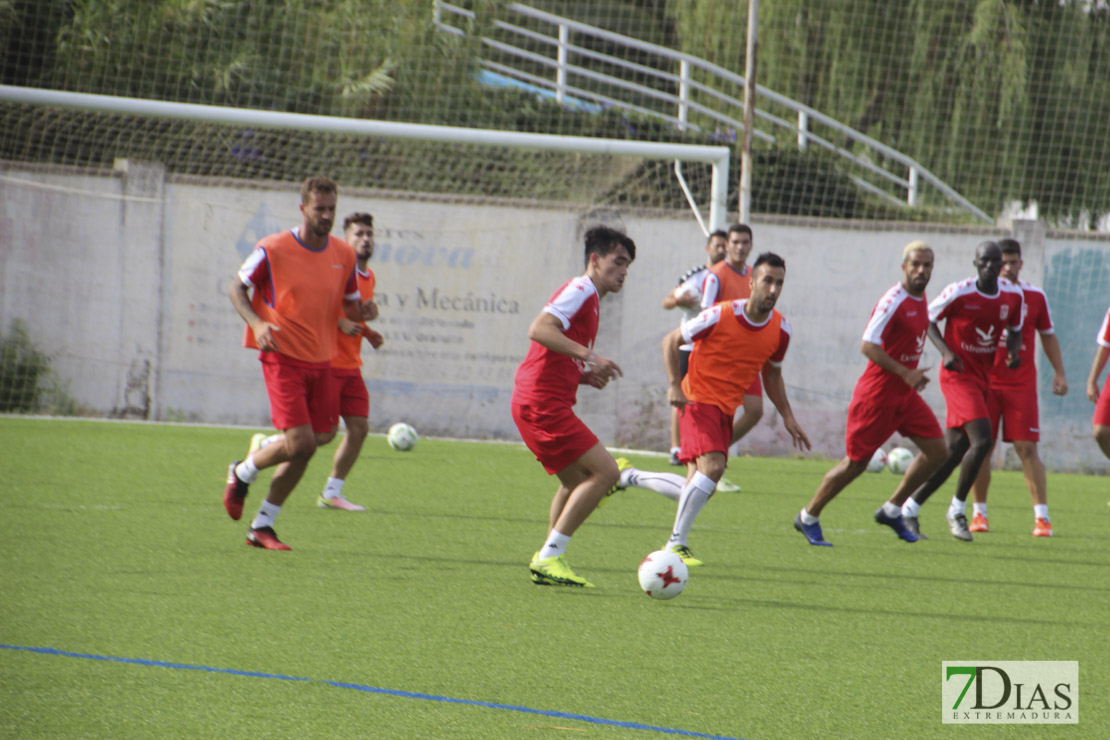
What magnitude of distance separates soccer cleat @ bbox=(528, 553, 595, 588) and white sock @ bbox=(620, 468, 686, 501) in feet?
4.07

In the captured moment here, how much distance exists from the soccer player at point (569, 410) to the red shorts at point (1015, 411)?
3.75 meters

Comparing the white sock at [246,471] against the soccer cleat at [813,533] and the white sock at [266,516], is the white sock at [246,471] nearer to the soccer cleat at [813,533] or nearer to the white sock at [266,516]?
the white sock at [266,516]

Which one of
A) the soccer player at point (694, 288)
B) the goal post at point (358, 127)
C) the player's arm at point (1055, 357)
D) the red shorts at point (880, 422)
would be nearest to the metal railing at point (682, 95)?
the goal post at point (358, 127)

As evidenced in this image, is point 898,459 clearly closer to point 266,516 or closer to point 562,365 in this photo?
point 562,365

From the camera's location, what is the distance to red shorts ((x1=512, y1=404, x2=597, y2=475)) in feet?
19.4

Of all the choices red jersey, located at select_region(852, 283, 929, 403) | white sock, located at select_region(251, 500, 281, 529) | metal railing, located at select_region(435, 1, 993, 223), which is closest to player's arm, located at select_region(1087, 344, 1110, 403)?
red jersey, located at select_region(852, 283, 929, 403)

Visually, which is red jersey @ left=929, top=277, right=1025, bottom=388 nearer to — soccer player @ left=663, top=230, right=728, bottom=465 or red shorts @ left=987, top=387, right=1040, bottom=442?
red shorts @ left=987, top=387, right=1040, bottom=442

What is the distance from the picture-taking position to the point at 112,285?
49.0 feet

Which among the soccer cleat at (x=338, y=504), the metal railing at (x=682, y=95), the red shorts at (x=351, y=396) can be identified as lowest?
the soccer cleat at (x=338, y=504)

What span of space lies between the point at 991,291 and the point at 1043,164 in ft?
38.1

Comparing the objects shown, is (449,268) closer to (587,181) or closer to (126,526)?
(587,181)

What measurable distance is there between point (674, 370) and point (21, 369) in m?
10.9

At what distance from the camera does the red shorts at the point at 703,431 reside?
6.66 m

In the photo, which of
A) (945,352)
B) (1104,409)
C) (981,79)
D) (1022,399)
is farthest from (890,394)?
(981,79)
